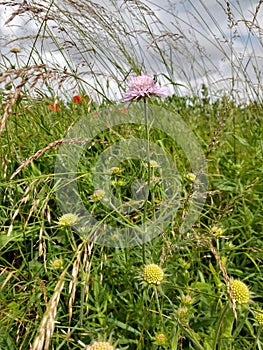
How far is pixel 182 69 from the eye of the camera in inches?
73.5

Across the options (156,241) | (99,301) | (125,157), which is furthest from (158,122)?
(99,301)

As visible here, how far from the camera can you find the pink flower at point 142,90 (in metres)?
0.79

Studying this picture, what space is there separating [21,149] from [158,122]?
20.6 inches

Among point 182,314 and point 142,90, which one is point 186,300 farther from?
point 142,90

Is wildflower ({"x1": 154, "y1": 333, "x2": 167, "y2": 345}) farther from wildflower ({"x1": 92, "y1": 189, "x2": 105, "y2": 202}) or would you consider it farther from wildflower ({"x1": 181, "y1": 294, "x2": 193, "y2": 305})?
wildflower ({"x1": 92, "y1": 189, "x2": 105, "y2": 202})

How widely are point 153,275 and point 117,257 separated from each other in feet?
0.69

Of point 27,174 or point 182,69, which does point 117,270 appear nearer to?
point 27,174

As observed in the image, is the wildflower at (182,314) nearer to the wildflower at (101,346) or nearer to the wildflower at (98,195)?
the wildflower at (101,346)

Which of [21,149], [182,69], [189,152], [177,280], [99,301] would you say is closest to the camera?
[99,301]

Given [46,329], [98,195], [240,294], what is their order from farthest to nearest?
[98,195] < [240,294] < [46,329]

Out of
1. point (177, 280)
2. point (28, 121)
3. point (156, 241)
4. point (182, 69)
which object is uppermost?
point (182, 69)

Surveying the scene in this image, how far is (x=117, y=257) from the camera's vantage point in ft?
2.89

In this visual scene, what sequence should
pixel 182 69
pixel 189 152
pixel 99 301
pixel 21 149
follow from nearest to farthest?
pixel 99 301
pixel 21 149
pixel 189 152
pixel 182 69

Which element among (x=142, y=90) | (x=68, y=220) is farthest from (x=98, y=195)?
(x=142, y=90)
